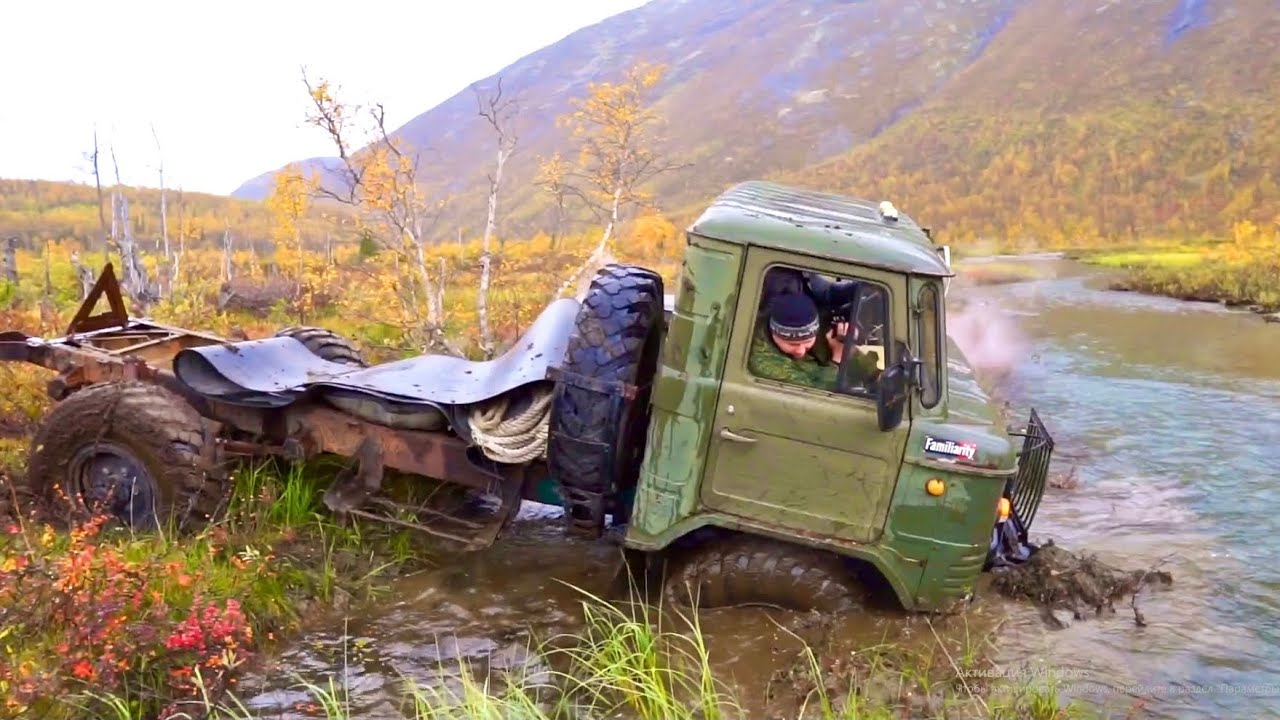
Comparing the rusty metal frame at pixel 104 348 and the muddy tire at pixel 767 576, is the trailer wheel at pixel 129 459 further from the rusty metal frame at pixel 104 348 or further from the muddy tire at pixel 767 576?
the muddy tire at pixel 767 576

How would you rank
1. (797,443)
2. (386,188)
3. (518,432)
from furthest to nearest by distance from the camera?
(386,188) → (518,432) → (797,443)

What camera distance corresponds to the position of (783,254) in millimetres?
4719

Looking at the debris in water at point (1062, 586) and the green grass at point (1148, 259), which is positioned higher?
the green grass at point (1148, 259)

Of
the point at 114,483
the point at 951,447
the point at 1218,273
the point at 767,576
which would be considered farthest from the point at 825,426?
the point at 1218,273

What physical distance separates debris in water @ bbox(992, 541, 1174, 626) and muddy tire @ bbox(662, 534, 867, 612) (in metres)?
1.34

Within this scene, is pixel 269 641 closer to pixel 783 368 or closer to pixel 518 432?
pixel 518 432

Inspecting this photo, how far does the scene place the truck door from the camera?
15.6 ft

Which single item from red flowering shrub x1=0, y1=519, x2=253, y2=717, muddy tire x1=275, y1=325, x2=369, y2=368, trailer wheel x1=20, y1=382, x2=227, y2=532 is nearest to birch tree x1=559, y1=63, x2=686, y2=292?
muddy tire x1=275, y1=325, x2=369, y2=368

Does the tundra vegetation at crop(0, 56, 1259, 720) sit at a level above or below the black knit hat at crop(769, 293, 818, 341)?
below

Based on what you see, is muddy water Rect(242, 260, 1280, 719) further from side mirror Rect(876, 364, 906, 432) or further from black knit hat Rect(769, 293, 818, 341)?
black knit hat Rect(769, 293, 818, 341)

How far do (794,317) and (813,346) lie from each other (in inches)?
10.9

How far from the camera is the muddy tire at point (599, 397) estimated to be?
489 centimetres

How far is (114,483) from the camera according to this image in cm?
581

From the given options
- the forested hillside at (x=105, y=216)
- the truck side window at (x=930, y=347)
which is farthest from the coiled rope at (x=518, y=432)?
the forested hillside at (x=105, y=216)
